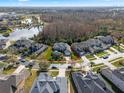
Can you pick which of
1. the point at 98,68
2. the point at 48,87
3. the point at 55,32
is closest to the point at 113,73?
the point at 98,68

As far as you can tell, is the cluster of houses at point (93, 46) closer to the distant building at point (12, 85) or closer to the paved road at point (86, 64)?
the paved road at point (86, 64)

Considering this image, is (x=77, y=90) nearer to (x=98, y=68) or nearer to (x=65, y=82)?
(x=65, y=82)

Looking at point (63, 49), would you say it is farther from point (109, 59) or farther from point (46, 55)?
point (109, 59)

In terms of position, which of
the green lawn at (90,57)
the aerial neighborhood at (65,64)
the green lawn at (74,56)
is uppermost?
the aerial neighborhood at (65,64)

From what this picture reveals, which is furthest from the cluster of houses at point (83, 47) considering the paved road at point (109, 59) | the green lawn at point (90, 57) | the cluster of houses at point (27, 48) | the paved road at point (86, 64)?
the paved road at point (109, 59)

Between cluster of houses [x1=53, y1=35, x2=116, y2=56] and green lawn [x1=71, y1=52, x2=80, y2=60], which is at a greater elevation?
cluster of houses [x1=53, y1=35, x2=116, y2=56]

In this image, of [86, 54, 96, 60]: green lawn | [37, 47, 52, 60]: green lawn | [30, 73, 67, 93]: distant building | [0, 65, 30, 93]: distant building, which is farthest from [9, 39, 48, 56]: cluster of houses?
[30, 73, 67, 93]: distant building

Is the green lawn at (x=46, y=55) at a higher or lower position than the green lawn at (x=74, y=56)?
higher

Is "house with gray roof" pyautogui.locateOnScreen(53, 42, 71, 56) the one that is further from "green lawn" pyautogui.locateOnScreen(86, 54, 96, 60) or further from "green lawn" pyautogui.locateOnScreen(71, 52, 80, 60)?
"green lawn" pyautogui.locateOnScreen(86, 54, 96, 60)

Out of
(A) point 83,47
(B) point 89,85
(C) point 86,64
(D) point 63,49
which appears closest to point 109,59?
(C) point 86,64
